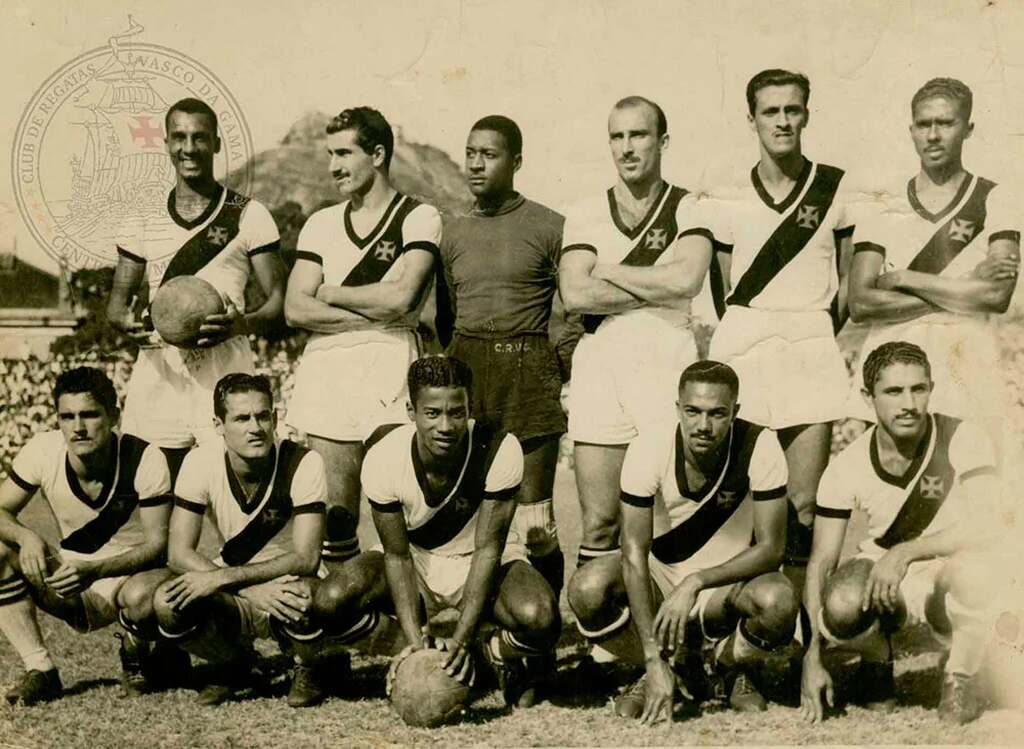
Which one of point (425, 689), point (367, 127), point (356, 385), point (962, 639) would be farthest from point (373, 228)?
point (962, 639)

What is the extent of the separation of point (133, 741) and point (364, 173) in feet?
8.95

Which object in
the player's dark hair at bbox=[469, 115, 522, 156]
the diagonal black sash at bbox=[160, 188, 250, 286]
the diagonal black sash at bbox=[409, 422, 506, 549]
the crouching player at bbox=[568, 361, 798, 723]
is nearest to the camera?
the crouching player at bbox=[568, 361, 798, 723]

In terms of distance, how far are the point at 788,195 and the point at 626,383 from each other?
1.14 metres

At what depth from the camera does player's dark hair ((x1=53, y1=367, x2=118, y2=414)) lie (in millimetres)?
5434

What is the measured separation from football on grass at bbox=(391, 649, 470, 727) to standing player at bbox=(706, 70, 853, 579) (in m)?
1.62

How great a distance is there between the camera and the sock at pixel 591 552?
206 inches

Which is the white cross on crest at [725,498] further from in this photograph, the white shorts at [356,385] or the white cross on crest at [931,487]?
the white shorts at [356,385]

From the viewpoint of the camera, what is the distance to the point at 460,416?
5086 mm

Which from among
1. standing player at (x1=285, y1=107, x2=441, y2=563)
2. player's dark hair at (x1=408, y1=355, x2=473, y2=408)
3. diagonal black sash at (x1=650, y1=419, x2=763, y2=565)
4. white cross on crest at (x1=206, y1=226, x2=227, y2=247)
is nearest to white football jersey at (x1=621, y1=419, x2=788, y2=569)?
diagonal black sash at (x1=650, y1=419, x2=763, y2=565)

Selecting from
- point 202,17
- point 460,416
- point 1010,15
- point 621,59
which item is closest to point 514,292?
point 460,416

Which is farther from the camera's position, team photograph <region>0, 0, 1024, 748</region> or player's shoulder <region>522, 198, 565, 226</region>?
player's shoulder <region>522, 198, 565, 226</region>

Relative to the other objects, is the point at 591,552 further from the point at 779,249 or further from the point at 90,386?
the point at 90,386

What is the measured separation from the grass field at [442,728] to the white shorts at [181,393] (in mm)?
1145

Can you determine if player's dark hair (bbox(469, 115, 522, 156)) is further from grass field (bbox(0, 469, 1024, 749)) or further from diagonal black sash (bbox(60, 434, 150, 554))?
diagonal black sash (bbox(60, 434, 150, 554))
